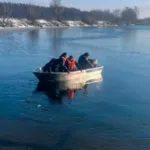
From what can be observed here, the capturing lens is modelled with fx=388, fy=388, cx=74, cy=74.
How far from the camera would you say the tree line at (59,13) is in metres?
118

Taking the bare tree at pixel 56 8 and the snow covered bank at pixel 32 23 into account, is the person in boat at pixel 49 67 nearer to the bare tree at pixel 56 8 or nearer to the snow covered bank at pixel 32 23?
the snow covered bank at pixel 32 23

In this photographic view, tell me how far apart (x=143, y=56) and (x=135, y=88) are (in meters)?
14.8

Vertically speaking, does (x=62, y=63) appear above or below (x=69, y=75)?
above

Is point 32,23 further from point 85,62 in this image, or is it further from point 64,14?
point 85,62

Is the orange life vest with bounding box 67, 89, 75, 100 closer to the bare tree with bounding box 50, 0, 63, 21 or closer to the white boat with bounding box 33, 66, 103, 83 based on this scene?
the white boat with bounding box 33, 66, 103, 83

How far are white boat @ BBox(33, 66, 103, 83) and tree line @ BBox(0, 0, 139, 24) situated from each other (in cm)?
7829

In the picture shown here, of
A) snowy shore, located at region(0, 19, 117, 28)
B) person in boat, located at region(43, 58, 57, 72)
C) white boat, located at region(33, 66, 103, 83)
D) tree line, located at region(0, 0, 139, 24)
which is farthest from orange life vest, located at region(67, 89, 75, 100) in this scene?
tree line, located at region(0, 0, 139, 24)

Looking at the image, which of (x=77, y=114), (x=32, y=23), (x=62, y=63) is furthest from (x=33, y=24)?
(x=77, y=114)

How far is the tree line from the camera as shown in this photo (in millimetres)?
118162

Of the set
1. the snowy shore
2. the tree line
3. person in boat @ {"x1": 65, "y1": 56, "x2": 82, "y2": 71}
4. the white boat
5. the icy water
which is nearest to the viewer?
the icy water

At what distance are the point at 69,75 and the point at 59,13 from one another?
116579 mm

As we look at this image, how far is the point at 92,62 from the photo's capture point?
79.0 feet

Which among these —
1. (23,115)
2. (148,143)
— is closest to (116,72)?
(23,115)

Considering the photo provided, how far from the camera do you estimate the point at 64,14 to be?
470 feet
